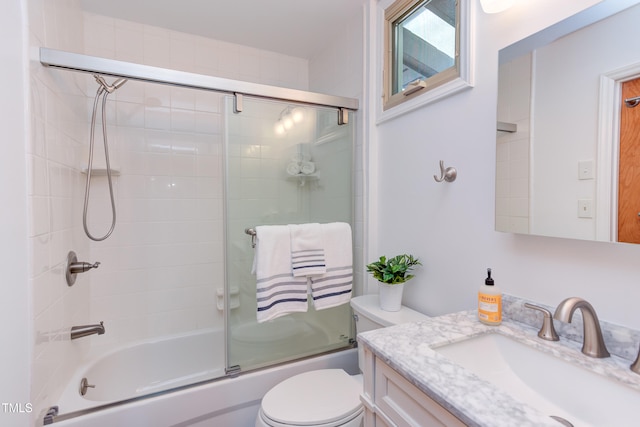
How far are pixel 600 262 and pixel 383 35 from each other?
4.79ft

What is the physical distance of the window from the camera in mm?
1248

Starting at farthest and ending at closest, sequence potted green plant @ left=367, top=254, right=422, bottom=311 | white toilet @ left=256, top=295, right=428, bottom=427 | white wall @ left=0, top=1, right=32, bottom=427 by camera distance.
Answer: potted green plant @ left=367, top=254, right=422, bottom=311 → white toilet @ left=256, top=295, right=428, bottom=427 → white wall @ left=0, top=1, right=32, bottom=427

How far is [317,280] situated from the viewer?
5.05 ft

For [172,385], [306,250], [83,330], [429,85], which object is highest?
[429,85]

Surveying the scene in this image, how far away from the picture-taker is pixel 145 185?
6.42 ft

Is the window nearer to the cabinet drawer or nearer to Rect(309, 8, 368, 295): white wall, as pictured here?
Rect(309, 8, 368, 295): white wall

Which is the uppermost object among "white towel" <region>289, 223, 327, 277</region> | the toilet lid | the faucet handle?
"white towel" <region>289, 223, 327, 277</region>

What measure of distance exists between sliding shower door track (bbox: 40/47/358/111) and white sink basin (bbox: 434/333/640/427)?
1.39 meters

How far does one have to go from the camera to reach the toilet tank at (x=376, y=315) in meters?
1.27

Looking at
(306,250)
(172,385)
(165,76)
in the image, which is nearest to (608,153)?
(306,250)

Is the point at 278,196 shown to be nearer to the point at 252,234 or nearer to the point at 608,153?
the point at 252,234

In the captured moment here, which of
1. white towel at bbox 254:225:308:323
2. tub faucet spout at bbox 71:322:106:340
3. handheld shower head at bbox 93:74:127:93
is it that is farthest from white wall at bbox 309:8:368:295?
tub faucet spout at bbox 71:322:106:340

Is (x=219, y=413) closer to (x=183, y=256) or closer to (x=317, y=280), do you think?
(x=317, y=280)

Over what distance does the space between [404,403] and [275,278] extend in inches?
33.4
